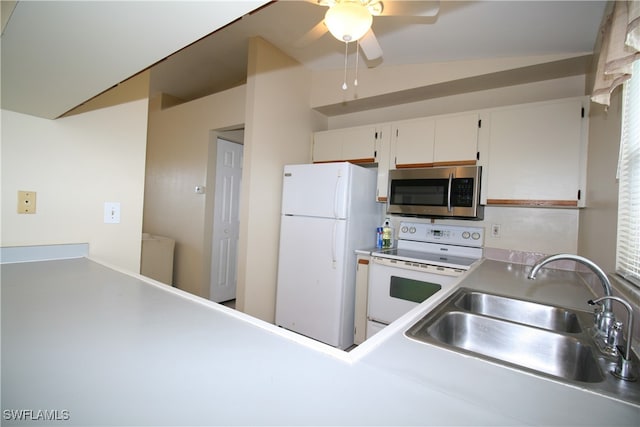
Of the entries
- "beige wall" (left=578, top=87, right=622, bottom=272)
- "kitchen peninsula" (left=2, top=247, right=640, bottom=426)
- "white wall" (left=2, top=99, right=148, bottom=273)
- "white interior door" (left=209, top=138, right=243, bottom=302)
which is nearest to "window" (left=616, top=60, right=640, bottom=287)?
"beige wall" (left=578, top=87, right=622, bottom=272)

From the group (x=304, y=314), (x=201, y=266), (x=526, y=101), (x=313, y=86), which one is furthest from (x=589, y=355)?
(x=201, y=266)

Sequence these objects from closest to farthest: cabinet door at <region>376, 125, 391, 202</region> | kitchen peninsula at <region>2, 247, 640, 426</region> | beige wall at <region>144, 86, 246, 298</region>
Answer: kitchen peninsula at <region>2, 247, 640, 426</region> → cabinet door at <region>376, 125, 391, 202</region> → beige wall at <region>144, 86, 246, 298</region>

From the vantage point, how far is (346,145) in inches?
120

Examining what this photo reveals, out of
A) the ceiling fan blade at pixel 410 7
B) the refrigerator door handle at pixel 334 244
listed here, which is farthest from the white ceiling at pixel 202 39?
the refrigerator door handle at pixel 334 244

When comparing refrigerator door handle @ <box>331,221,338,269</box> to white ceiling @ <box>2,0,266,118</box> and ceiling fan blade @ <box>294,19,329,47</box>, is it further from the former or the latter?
white ceiling @ <box>2,0,266,118</box>

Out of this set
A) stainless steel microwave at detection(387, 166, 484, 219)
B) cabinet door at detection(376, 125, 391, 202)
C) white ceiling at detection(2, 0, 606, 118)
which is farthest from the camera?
cabinet door at detection(376, 125, 391, 202)

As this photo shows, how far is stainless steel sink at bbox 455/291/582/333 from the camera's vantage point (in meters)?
1.19

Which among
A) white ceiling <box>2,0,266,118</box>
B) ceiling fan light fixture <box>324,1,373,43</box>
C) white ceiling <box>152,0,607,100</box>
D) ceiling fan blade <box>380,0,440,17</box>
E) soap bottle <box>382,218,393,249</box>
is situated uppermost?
white ceiling <box>152,0,607,100</box>

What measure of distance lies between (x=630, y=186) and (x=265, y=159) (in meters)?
2.45

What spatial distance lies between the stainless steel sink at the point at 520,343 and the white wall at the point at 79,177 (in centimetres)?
164

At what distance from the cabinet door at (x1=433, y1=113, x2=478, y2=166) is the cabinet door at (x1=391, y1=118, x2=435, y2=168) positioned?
0.06m

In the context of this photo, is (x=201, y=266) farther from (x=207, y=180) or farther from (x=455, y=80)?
(x=455, y=80)

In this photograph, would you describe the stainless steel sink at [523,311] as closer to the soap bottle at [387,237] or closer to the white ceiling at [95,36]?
the white ceiling at [95,36]

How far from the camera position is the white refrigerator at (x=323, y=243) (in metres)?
2.53
